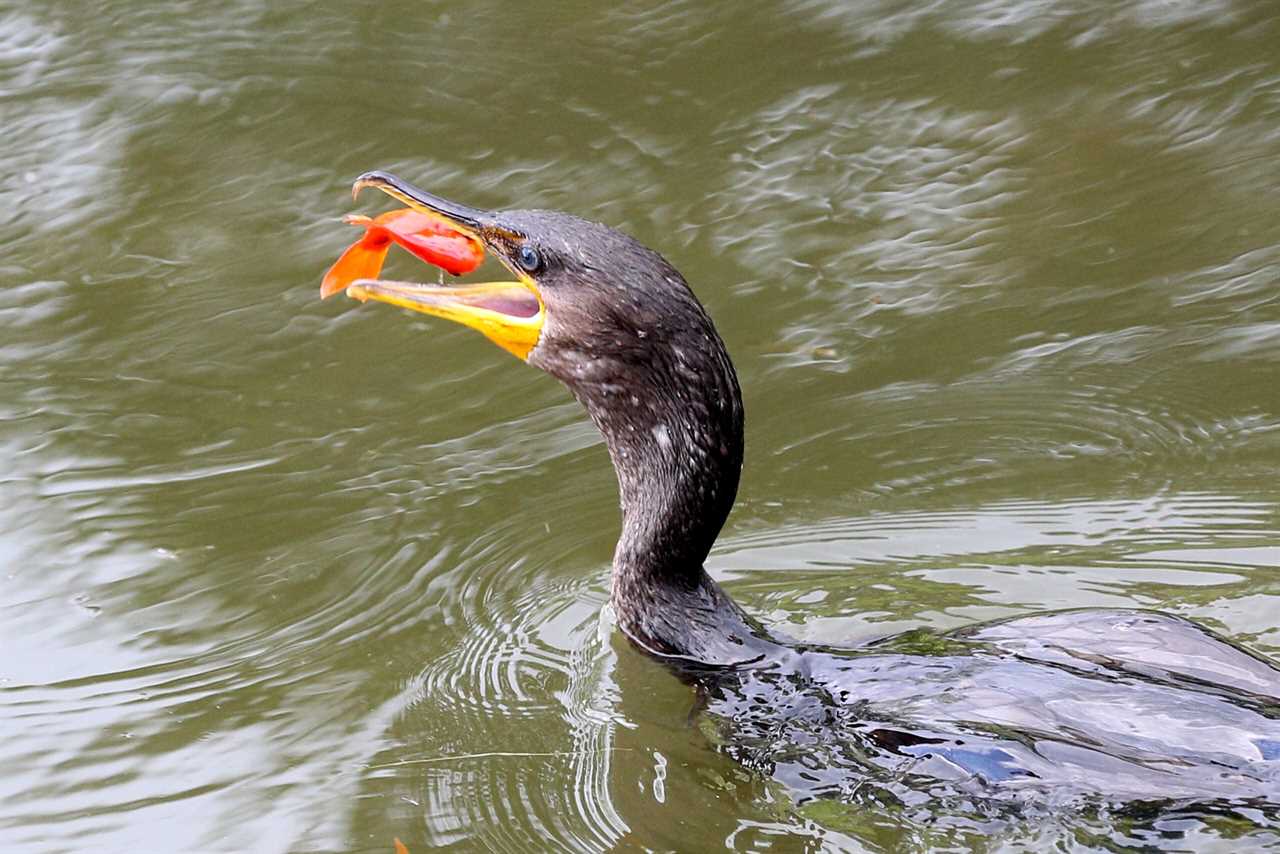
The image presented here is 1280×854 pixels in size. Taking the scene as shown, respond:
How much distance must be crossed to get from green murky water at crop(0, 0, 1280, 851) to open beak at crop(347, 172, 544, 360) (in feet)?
3.06

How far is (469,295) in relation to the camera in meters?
4.73

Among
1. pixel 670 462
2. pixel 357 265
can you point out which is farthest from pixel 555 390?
pixel 670 462

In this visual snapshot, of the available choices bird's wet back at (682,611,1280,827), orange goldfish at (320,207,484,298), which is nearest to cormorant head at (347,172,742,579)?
orange goldfish at (320,207,484,298)

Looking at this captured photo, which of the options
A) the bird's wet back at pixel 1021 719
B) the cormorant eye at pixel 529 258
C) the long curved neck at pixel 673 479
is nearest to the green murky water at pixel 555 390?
the bird's wet back at pixel 1021 719

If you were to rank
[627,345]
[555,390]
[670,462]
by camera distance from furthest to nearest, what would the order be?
[555,390] < [670,462] < [627,345]

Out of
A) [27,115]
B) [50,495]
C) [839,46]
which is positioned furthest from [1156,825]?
[27,115]

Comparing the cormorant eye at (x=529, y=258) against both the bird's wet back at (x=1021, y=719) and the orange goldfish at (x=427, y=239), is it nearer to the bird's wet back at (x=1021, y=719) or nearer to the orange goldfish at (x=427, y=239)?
the orange goldfish at (x=427, y=239)

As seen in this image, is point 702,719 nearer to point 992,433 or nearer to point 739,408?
point 739,408

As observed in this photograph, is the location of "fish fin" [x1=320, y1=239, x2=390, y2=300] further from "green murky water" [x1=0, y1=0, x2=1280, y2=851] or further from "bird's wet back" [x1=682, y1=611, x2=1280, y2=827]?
"bird's wet back" [x1=682, y1=611, x2=1280, y2=827]

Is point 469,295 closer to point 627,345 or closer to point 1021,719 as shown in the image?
point 627,345

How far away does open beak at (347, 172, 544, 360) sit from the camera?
4.58 meters

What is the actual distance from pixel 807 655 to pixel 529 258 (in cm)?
121

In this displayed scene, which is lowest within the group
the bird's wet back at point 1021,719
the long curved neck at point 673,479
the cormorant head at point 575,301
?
the bird's wet back at point 1021,719

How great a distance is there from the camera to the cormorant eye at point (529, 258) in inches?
178
